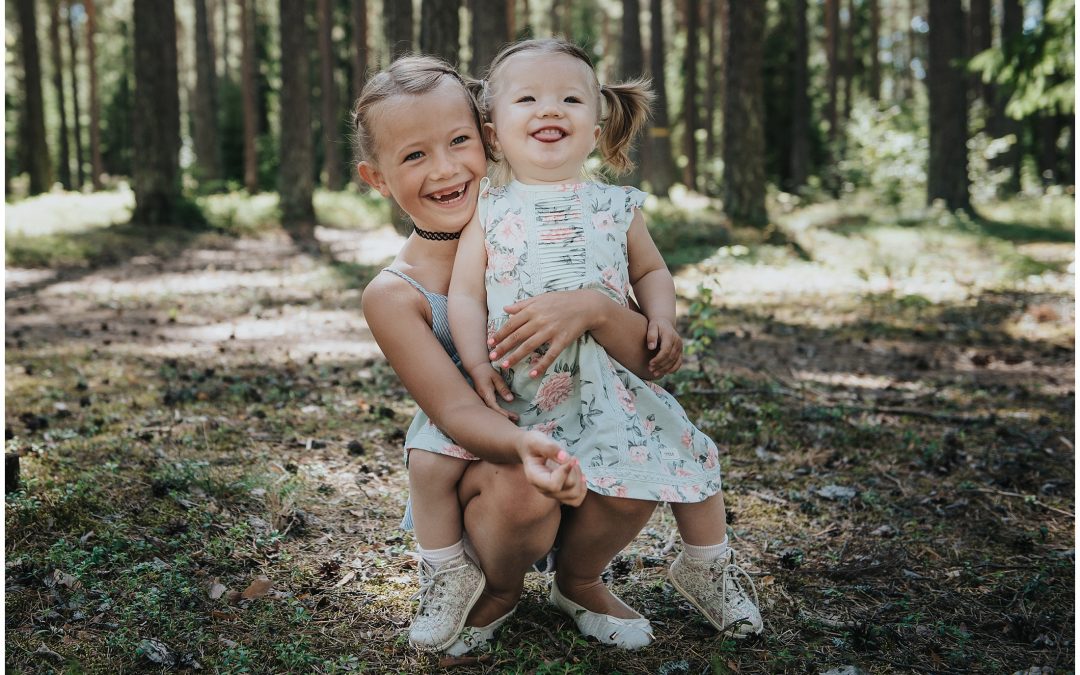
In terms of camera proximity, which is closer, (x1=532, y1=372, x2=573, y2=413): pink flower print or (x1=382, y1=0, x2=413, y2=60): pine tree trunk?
(x1=532, y1=372, x2=573, y2=413): pink flower print

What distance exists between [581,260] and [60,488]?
2.22 meters

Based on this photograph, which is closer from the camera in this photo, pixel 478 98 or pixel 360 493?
pixel 478 98

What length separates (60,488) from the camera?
3.29 metres

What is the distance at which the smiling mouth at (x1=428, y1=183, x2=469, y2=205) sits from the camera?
2543 mm

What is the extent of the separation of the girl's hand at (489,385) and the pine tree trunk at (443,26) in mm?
7561

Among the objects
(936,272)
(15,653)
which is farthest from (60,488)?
(936,272)

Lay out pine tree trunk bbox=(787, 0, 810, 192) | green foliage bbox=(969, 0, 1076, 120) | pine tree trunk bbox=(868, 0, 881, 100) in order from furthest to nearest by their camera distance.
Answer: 1. pine tree trunk bbox=(868, 0, 881, 100)
2. pine tree trunk bbox=(787, 0, 810, 192)
3. green foliage bbox=(969, 0, 1076, 120)

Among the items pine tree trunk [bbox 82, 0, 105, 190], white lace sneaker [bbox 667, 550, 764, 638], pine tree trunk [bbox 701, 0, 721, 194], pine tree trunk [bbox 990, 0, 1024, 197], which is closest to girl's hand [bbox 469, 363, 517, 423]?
white lace sneaker [bbox 667, 550, 764, 638]

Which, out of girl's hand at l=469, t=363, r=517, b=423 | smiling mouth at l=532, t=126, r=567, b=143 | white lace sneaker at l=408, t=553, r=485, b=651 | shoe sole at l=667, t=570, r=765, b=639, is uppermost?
smiling mouth at l=532, t=126, r=567, b=143

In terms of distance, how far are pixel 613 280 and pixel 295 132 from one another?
15087 mm

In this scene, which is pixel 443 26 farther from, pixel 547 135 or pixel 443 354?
pixel 443 354

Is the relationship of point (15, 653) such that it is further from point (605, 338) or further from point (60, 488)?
point (605, 338)

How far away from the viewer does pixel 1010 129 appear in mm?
23953

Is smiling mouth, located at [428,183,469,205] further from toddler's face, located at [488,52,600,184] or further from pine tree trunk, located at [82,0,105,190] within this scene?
pine tree trunk, located at [82,0,105,190]
